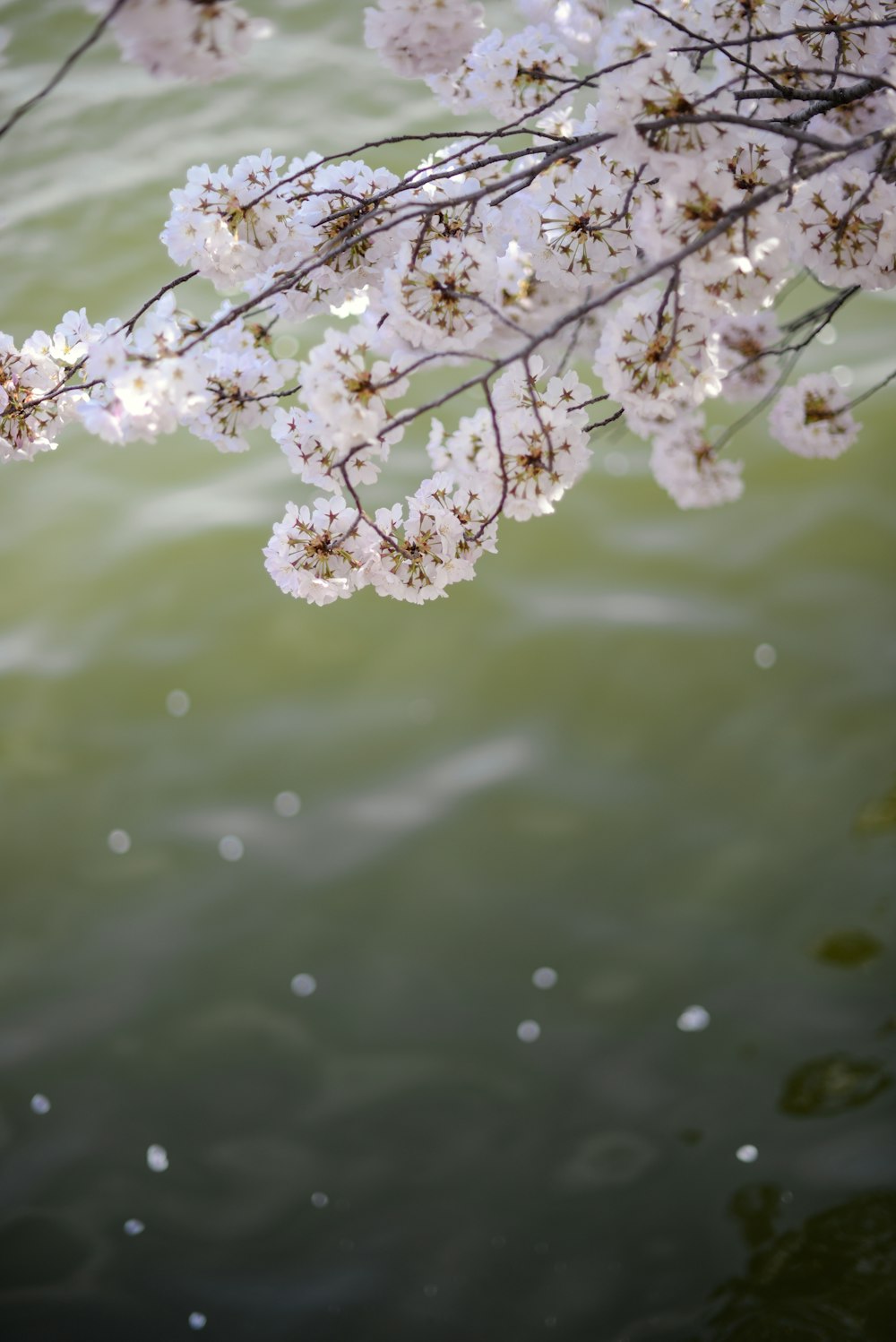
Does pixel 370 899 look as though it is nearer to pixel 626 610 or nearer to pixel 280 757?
pixel 280 757

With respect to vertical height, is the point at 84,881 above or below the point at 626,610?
below

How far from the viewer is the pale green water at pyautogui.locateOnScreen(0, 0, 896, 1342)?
1.48m

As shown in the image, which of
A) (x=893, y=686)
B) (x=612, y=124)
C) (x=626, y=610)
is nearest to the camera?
(x=612, y=124)

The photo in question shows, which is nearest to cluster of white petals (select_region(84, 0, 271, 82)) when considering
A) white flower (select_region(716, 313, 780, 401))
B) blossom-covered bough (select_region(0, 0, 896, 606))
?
blossom-covered bough (select_region(0, 0, 896, 606))

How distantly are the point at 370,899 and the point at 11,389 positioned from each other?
115 cm

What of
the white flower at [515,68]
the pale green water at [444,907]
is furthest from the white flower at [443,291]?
the pale green water at [444,907]

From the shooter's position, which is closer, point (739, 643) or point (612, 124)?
point (612, 124)

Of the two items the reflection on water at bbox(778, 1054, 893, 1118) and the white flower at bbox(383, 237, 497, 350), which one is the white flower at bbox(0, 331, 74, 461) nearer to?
the white flower at bbox(383, 237, 497, 350)

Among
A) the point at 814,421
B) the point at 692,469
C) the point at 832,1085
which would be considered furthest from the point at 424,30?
the point at 832,1085

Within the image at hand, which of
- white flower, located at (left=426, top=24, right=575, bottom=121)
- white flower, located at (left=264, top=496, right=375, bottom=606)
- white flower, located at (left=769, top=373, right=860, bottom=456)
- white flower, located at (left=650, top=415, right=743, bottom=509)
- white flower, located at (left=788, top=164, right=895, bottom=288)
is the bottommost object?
white flower, located at (left=650, top=415, right=743, bottom=509)

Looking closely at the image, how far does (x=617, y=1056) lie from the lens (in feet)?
5.38

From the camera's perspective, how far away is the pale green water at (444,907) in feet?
4.84

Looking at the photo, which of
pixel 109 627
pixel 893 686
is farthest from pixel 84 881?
pixel 893 686

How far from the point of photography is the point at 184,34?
62cm
